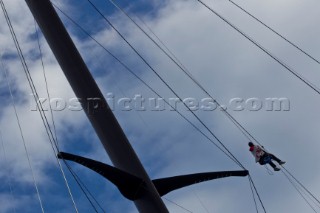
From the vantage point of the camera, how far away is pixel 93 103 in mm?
9547

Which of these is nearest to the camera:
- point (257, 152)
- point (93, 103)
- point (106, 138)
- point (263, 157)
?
point (106, 138)

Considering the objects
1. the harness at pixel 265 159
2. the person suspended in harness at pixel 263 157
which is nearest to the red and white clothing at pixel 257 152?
the person suspended in harness at pixel 263 157

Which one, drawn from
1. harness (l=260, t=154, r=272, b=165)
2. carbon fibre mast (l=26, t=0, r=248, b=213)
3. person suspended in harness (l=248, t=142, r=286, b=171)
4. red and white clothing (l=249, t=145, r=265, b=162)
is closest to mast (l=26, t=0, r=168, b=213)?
carbon fibre mast (l=26, t=0, r=248, b=213)

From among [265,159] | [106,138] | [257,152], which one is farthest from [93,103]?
[257,152]

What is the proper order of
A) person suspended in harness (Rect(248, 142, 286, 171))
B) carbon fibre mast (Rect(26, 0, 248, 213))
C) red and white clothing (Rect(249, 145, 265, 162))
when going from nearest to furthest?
carbon fibre mast (Rect(26, 0, 248, 213)) → person suspended in harness (Rect(248, 142, 286, 171)) → red and white clothing (Rect(249, 145, 265, 162))

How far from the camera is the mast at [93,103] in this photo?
898 centimetres

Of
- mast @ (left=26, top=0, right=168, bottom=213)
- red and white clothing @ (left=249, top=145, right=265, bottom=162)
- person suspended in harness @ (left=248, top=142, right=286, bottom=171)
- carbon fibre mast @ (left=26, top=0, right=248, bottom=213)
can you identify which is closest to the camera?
carbon fibre mast @ (left=26, top=0, right=248, bottom=213)

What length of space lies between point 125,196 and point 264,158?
713 centimetres

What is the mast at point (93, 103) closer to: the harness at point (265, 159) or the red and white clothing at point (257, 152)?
the harness at point (265, 159)

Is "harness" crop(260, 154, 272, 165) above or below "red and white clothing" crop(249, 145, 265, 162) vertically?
below

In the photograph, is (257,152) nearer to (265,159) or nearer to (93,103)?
(265,159)

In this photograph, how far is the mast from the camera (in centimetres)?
898

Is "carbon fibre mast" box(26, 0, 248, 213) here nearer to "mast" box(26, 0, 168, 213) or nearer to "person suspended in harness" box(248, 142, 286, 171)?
"mast" box(26, 0, 168, 213)

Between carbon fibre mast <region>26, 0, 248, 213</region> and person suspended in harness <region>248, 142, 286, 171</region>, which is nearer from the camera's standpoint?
carbon fibre mast <region>26, 0, 248, 213</region>
